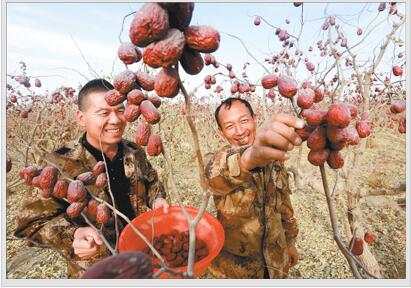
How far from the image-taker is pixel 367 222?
2582 millimetres

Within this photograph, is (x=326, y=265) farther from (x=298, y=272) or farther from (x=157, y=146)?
(x=157, y=146)

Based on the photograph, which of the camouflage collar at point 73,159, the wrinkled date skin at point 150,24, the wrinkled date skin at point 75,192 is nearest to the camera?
the wrinkled date skin at point 150,24

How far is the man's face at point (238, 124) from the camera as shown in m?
1.49

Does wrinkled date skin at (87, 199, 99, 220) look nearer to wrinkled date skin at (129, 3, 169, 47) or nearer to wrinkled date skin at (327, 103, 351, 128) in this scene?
wrinkled date skin at (129, 3, 169, 47)

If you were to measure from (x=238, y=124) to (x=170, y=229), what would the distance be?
70 centimetres

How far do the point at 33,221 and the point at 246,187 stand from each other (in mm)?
991

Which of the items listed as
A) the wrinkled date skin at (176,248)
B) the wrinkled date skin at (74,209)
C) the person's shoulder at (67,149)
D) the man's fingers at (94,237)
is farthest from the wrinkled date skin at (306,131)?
the person's shoulder at (67,149)

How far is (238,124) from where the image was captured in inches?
58.7

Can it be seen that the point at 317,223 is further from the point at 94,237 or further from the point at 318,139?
the point at 318,139

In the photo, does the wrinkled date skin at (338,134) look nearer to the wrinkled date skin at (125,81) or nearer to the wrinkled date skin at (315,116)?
the wrinkled date skin at (315,116)

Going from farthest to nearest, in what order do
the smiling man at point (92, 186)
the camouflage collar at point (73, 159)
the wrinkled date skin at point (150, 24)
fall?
the camouflage collar at point (73, 159), the smiling man at point (92, 186), the wrinkled date skin at point (150, 24)

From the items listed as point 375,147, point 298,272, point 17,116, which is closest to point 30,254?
point 17,116

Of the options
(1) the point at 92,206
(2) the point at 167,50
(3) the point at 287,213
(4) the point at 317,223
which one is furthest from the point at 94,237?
(4) the point at 317,223

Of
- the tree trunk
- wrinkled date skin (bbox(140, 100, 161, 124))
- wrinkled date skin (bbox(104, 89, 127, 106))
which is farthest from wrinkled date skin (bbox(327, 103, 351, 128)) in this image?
the tree trunk
